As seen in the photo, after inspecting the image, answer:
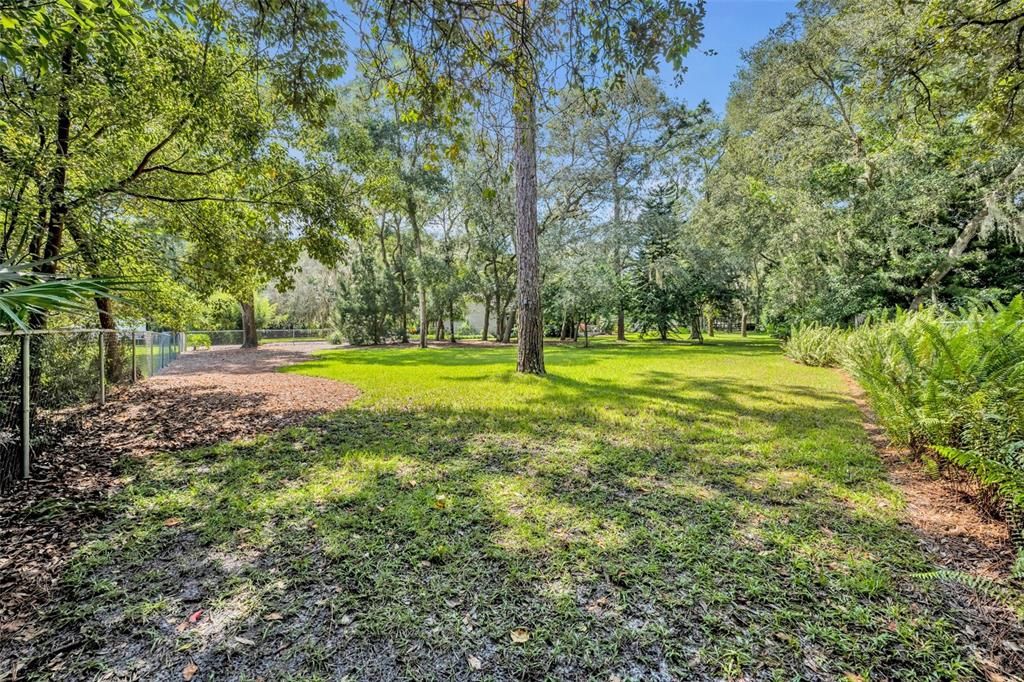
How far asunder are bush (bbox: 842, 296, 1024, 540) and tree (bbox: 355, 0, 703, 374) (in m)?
3.11

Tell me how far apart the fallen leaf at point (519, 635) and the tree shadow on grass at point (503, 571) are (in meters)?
0.03

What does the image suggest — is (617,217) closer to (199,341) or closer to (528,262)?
(528,262)

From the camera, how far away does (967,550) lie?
7.93 feet

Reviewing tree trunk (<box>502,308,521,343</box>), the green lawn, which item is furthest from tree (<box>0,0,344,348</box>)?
tree trunk (<box>502,308,521,343</box>)

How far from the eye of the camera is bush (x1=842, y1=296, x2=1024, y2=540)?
8.35 ft

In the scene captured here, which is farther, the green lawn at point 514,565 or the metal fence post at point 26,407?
the metal fence post at point 26,407

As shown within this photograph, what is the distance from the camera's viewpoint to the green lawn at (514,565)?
1702 mm

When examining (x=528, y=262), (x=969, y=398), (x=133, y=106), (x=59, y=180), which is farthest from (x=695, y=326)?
(x=59, y=180)

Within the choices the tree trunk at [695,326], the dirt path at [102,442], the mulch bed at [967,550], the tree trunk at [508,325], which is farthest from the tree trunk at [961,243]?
the tree trunk at [508,325]

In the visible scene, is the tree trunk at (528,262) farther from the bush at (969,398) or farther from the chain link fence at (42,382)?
the chain link fence at (42,382)

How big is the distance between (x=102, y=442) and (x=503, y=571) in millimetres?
4747

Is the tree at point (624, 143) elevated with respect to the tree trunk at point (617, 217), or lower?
elevated

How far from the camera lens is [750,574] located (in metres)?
2.21

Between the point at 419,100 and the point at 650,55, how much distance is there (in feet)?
7.03
